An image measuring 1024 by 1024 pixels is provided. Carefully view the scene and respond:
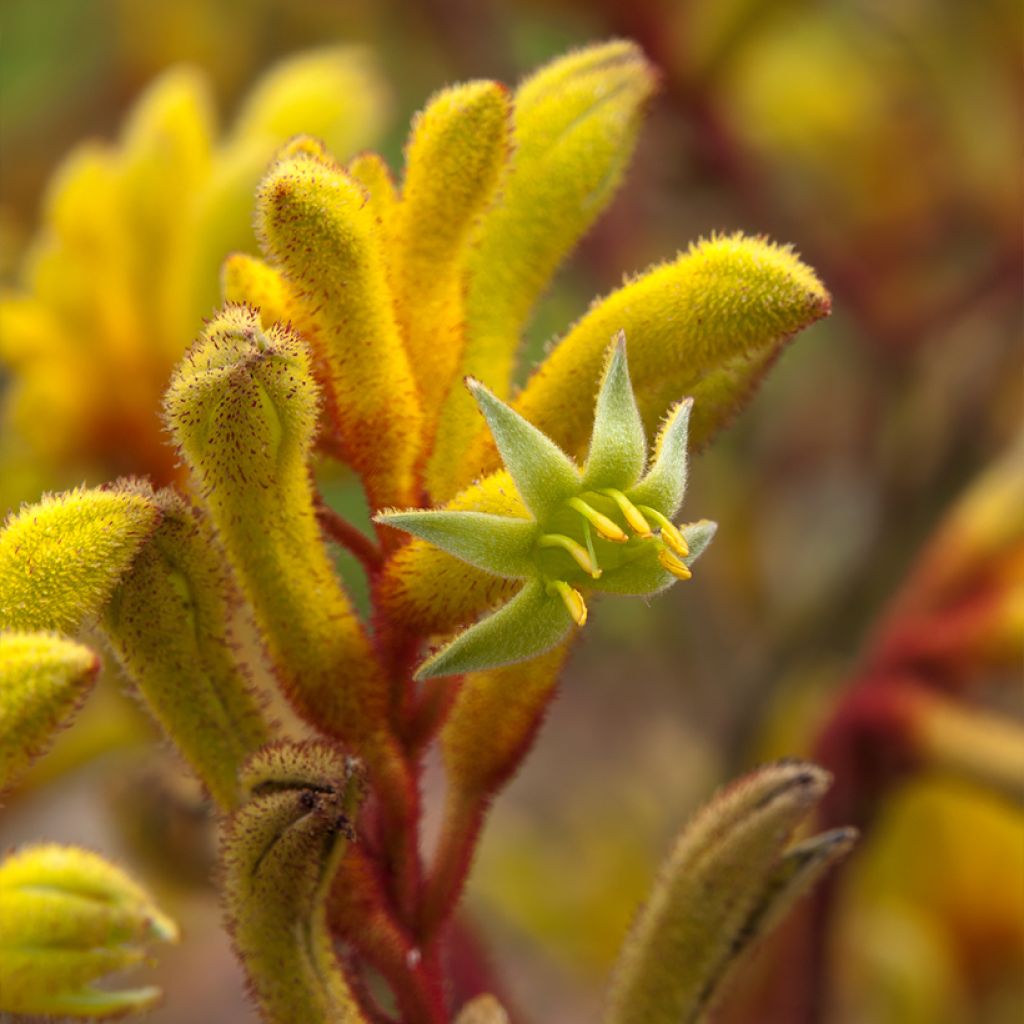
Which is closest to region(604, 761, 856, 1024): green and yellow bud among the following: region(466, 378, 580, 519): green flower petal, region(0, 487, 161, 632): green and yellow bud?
region(466, 378, 580, 519): green flower petal

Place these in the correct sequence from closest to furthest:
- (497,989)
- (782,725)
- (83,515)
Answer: (83,515)
(497,989)
(782,725)

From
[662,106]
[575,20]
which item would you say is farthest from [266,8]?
[662,106]

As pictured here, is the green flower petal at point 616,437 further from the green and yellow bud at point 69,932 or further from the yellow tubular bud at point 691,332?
the green and yellow bud at point 69,932

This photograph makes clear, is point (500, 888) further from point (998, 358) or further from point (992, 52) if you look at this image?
point (992, 52)

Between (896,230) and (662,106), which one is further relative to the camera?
(896,230)

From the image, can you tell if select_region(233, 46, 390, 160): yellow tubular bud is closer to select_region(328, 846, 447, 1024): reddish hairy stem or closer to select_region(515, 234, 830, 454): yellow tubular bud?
select_region(515, 234, 830, 454): yellow tubular bud

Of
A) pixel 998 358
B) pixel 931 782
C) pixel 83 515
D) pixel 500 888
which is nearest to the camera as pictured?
pixel 83 515

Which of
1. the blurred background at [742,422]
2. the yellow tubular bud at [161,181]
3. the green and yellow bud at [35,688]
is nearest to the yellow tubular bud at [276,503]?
the green and yellow bud at [35,688]
